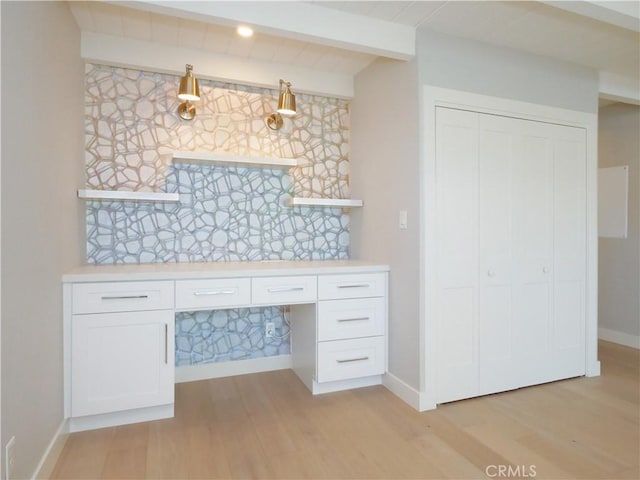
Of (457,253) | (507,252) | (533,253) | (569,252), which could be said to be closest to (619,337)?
(569,252)

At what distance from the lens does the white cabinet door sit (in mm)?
2062

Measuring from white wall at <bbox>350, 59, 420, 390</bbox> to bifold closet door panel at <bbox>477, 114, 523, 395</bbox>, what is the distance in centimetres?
48

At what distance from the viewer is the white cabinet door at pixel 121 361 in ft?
6.77

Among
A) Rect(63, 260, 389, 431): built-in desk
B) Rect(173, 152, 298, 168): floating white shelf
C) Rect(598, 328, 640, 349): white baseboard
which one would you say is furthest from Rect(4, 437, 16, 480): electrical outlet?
Rect(598, 328, 640, 349): white baseboard

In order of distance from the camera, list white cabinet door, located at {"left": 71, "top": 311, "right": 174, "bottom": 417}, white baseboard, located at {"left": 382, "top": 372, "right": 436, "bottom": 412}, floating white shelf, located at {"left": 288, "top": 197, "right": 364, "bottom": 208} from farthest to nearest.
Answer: floating white shelf, located at {"left": 288, "top": 197, "right": 364, "bottom": 208}, white baseboard, located at {"left": 382, "top": 372, "right": 436, "bottom": 412}, white cabinet door, located at {"left": 71, "top": 311, "right": 174, "bottom": 417}

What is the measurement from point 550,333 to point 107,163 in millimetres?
3362

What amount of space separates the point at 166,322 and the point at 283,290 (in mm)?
707

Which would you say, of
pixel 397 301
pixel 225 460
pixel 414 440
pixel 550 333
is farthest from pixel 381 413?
pixel 550 333

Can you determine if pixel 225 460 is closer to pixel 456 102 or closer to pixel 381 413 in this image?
pixel 381 413

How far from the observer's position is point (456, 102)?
246 cm

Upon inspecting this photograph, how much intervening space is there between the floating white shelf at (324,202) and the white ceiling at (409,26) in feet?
3.38

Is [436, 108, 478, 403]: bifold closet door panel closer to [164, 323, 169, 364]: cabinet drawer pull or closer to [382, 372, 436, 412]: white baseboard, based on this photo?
[382, 372, 436, 412]: white baseboard

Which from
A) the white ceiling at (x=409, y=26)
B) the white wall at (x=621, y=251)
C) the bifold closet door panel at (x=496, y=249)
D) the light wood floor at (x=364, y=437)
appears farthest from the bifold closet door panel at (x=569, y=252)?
the white wall at (x=621, y=251)
